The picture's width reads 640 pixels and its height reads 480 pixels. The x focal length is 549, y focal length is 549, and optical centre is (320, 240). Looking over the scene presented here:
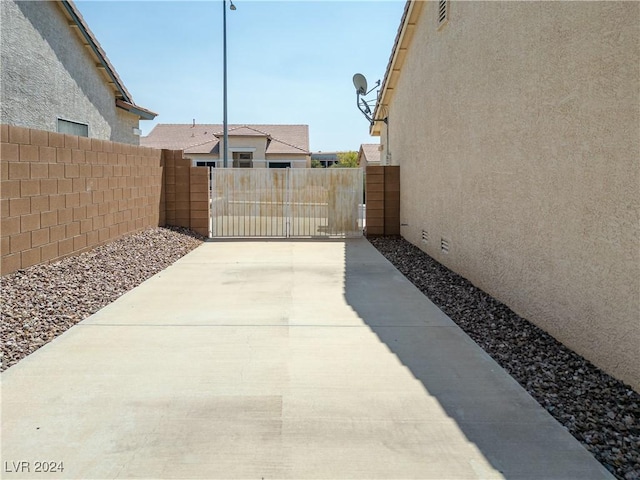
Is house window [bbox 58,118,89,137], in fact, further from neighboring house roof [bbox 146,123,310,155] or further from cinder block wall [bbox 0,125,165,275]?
neighboring house roof [bbox 146,123,310,155]

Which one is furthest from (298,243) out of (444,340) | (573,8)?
(573,8)

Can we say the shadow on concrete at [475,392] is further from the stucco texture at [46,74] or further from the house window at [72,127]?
the house window at [72,127]

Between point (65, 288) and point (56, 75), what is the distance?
748 cm

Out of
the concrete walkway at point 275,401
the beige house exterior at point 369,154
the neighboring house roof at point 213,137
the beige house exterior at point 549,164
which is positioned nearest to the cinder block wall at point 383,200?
the beige house exterior at point 549,164

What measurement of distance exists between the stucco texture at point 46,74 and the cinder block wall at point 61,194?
2109mm

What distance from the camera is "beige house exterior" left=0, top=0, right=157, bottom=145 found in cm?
1109

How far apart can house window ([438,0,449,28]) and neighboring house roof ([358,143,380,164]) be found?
30124 millimetres

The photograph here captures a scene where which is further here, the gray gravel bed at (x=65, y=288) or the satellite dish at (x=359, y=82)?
the satellite dish at (x=359, y=82)

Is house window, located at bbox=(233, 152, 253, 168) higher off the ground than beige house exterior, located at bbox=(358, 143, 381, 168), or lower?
lower

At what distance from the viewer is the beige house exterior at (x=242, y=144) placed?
3381 cm

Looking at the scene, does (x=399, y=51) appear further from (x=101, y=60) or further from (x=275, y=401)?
(x=275, y=401)

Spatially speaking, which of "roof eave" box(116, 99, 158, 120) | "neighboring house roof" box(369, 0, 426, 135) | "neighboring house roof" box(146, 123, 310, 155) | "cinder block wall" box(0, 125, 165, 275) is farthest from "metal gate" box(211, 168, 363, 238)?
"neighboring house roof" box(146, 123, 310, 155)

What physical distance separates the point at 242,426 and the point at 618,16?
425cm

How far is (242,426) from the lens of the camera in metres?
3.77
